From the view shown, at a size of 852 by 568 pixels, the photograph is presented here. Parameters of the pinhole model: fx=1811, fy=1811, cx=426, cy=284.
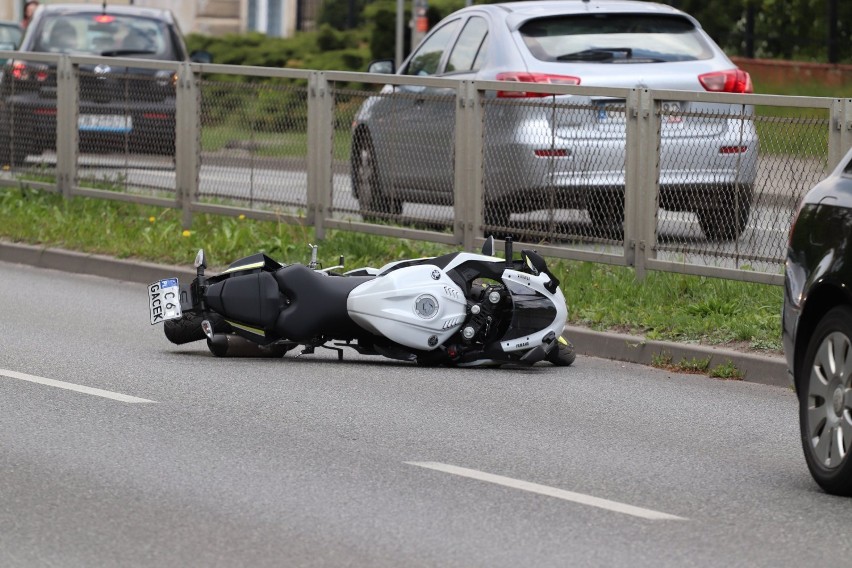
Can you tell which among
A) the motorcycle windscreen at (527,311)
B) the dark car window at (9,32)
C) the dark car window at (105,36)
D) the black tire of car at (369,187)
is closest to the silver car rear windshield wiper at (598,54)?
the black tire of car at (369,187)

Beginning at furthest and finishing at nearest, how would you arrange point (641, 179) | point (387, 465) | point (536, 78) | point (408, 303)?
point (536, 78) → point (641, 179) → point (408, 303) → point (387, 465)

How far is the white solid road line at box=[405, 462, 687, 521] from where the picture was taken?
20.3 ft

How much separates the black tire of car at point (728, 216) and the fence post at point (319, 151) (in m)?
3.29

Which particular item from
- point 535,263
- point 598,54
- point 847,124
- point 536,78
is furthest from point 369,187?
point 847,124

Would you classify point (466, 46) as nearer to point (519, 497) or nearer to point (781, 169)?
point (781, 169)

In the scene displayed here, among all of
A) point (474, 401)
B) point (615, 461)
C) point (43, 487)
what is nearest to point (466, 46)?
point (474, 401)

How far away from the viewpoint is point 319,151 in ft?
43.2

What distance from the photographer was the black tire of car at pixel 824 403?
6.43m

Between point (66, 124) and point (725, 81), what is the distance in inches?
225

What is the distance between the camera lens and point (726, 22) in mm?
30375

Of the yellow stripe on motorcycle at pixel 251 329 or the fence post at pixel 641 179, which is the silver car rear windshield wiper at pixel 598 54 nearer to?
the fence post at pixel 641 179

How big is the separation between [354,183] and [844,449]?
6.99 meters

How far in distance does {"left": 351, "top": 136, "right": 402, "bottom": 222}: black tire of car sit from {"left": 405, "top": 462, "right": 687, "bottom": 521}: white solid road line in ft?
19.5

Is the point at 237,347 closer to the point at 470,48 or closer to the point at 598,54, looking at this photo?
the point at 598,54
